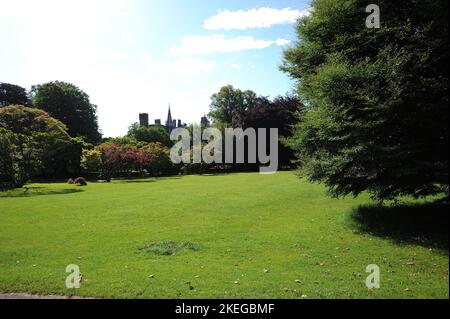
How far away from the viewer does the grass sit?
7.03 meters

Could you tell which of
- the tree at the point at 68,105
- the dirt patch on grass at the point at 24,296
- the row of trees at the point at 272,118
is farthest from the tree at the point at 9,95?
the dirt patch on grass at the point at 24,296

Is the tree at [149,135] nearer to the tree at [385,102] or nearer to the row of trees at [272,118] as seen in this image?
the row of trees at [272,118]

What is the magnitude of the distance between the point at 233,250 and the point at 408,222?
5.83 metres

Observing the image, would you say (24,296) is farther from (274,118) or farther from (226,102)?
(226,102)

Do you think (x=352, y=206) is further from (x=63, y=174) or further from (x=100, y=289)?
(x=63, y=174)

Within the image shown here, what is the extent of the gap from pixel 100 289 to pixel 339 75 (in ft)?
28.7

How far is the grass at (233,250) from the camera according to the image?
23.1 ft

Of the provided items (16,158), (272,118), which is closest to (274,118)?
(272,118)

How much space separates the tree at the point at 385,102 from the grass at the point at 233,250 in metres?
1.53

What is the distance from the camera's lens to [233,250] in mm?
9664

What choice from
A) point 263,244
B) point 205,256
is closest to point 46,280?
point 205,256

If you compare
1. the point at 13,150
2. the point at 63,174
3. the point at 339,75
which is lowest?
the point at 63,174
